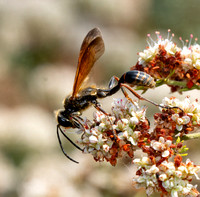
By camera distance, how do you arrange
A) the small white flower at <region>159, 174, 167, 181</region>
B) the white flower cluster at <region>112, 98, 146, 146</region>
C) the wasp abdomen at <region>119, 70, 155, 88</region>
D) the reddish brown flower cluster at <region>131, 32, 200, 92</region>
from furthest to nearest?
the reddish brown flower cluster at <region>131, 32, 200, 92</region>
the wasp abdomen at <region>119, 70, 155, 88</region>
the white flower cluster at <region>112, 98, 146, 146</region>
the small white flower at <region>159, 174, 167, 181</region>

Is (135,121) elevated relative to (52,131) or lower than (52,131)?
elevated

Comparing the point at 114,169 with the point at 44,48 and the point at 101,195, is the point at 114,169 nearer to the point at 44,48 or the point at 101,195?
the point at 101,195

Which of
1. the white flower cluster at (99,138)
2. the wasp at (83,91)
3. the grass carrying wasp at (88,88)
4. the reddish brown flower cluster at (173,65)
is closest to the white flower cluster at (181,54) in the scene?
the reddish brown flower cluster at (173,65)

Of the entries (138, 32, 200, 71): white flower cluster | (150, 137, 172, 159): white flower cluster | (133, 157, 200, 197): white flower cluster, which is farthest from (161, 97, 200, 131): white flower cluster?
(138, 32, 200, 71): white flower cluster

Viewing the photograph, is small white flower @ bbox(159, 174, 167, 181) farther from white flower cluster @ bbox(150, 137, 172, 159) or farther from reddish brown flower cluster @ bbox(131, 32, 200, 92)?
reddish brown flower cluster @ bbox(131, 32, 200, 92)

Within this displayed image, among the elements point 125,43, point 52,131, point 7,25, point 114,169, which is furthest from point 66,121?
point 125,43

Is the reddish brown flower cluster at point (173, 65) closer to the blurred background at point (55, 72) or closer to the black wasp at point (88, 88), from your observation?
the black wasp at point (88, 88)

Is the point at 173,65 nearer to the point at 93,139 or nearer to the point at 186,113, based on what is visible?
the point at 186,113
